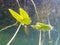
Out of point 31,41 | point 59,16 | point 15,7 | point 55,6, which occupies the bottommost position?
point 31,41

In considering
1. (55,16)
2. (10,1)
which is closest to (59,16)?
Answer: (55,16)

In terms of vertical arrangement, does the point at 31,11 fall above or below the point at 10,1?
below

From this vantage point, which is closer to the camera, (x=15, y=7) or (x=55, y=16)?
(x=15, y=7)

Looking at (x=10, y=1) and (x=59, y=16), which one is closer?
(x=10, y=1)

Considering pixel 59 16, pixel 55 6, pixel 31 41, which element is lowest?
pixel 31 41

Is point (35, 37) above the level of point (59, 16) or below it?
below

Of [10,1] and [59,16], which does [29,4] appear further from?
[59,16]

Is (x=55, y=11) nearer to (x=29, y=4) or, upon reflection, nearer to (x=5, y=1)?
(x=29, y=4)

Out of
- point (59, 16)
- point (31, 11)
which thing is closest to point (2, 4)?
point (31, 11)
